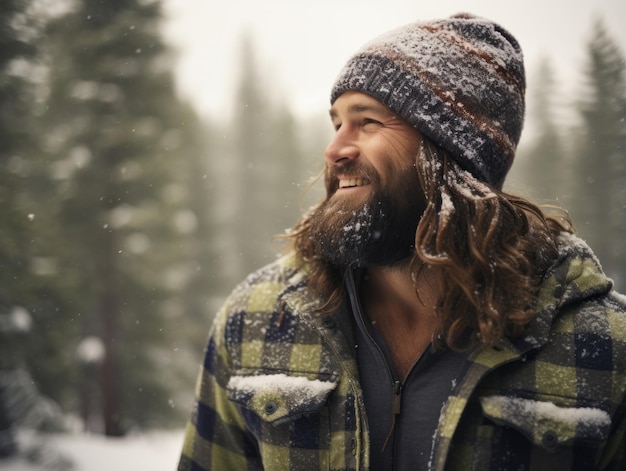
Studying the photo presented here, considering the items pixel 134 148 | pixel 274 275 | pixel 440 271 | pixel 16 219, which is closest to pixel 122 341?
pixel 134 148

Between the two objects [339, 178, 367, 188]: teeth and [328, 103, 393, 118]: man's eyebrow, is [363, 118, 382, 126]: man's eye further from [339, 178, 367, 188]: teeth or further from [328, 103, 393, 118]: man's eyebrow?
[339, 178, 367, 188]: teeth

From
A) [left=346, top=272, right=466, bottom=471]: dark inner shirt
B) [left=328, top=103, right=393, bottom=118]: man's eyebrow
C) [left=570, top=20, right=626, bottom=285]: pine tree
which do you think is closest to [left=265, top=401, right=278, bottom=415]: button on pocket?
[left=346, top=272, right=466, bottom=471]: dark inner shirt

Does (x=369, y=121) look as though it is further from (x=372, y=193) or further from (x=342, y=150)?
(x=372, y=193)

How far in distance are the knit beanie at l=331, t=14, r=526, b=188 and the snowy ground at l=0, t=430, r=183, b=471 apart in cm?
577

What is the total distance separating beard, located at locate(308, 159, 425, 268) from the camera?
2.02 meters

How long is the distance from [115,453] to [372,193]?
856cm

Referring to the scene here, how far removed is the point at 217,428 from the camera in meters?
2.24

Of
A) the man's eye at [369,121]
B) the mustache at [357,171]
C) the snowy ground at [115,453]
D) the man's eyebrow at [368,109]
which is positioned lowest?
the snowy ground at [115,453]

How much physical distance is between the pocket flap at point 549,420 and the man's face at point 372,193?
79cm

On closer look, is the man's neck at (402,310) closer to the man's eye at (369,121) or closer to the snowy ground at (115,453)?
the man's eye at (369,121)

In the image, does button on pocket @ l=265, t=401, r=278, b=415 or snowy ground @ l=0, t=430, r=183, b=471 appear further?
snowy ground @ l=0, t=430, r=183, b=471

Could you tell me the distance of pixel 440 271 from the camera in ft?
6.68

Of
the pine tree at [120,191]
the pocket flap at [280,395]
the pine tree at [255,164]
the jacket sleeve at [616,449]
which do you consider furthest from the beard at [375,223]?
the pine tree at [255,164]

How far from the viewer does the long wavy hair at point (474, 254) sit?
72.1 inches
